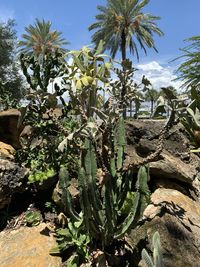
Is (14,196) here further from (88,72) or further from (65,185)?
(88,72)

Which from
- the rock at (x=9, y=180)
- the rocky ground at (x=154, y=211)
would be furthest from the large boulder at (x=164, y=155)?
the rock at (x=9, y=180)

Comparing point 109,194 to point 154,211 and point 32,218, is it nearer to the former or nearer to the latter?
point 154,211

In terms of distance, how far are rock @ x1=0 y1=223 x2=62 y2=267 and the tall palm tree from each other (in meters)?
24.5

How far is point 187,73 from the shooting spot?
157 inches

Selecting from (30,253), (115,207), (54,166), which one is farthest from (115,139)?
(30,253)

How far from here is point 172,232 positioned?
11.8 feet

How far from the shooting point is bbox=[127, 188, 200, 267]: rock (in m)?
3.46

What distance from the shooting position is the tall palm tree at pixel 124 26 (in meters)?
28.3

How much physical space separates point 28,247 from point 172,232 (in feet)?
4.26

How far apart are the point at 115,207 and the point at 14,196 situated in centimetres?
132

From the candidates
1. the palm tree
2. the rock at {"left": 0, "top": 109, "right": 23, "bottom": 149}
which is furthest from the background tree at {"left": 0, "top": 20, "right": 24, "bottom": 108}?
the rock at {"left": 0, "top": 109, "right": 23, "bottom": 149}

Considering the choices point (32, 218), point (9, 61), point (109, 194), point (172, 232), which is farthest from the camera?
point (9, 61)

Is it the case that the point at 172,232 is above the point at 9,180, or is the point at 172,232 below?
below

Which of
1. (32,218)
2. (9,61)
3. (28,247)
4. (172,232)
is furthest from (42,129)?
(9,61)
